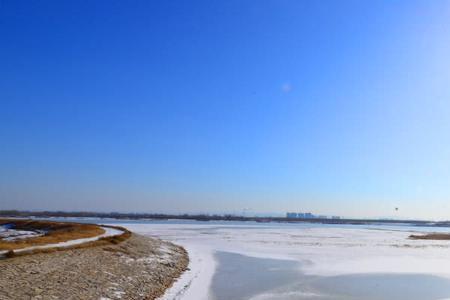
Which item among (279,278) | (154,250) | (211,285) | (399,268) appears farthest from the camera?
(154,250)

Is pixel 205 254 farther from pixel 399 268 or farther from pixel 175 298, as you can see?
pixel 175 298

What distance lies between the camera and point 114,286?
730 inches

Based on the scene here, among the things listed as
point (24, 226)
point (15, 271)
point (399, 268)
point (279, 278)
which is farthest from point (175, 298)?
point (24, 226)

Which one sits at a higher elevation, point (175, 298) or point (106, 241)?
point (106, 241)

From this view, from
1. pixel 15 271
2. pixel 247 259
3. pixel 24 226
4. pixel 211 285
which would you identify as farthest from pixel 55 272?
pixel 24 226

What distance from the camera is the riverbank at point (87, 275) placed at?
15696 mm

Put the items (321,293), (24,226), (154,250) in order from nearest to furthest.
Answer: (321,293) → (154,250) → (24,226)

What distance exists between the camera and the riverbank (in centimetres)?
1570

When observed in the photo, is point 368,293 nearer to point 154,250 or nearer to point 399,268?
point 399,268

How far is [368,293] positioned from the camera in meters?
20.3

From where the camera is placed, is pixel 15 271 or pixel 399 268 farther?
pixel 399 268

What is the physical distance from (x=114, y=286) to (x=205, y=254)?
17.7m

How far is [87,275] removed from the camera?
62.3ft

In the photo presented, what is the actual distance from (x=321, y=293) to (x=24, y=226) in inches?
2131
